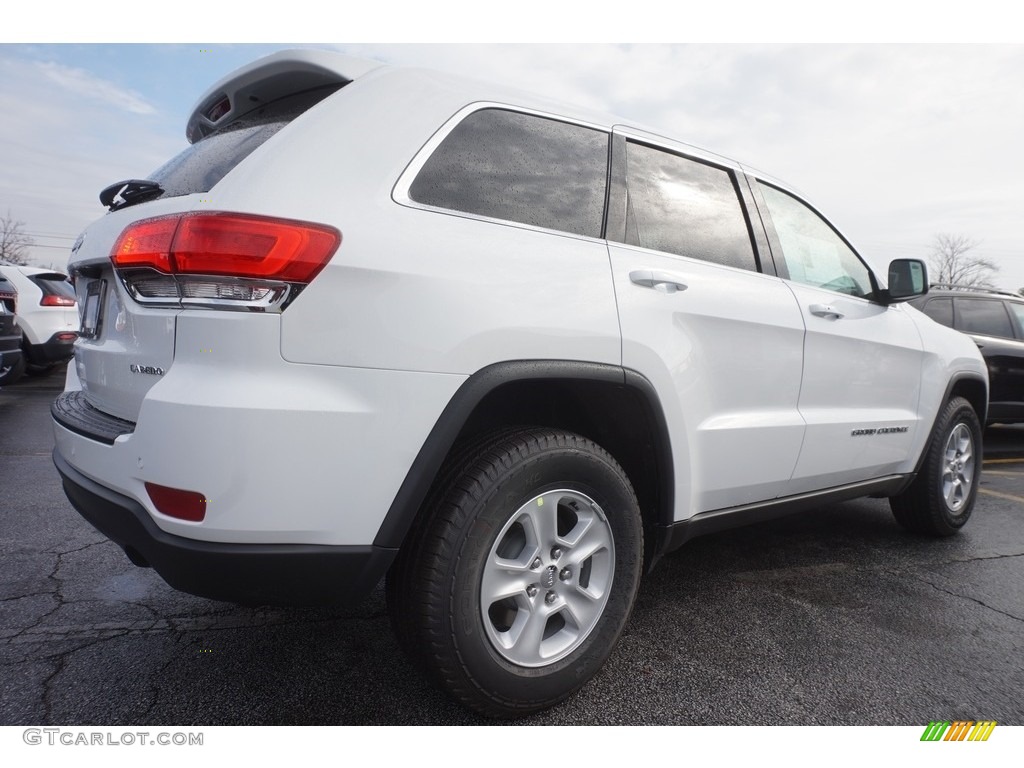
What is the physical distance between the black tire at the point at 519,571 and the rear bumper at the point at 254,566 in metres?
0.15

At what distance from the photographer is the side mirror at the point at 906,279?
3318 millimetres

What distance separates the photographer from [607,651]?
6.91 feet

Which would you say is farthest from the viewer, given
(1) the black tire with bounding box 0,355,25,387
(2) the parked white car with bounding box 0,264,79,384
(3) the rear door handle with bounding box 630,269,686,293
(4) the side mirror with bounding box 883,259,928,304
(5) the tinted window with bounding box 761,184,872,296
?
(2) the parked white car with bounding box 0,264,79,384

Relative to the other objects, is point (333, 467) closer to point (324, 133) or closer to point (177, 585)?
point (177, 585)

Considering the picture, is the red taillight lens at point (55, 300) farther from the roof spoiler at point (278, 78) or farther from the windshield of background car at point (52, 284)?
the roof spoiler at point (278, 78)

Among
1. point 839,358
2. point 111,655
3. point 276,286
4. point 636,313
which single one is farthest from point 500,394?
point 839,358

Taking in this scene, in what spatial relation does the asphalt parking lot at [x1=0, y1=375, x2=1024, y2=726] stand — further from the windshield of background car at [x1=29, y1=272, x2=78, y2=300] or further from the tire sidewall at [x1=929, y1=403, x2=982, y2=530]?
the windshield of background car at [x1=29, y1=272, x2=78, y2=300]

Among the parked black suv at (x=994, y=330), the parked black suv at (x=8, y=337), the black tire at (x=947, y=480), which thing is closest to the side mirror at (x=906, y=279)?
the black tire at (x=947, y=480)

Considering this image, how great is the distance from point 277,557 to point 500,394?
0.74 metres

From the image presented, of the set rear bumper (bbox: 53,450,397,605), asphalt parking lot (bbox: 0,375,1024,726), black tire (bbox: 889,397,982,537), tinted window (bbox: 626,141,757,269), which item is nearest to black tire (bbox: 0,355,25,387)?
asphalt parking lot (bbox: 0,375,1024,726)

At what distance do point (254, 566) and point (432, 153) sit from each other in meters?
1.14

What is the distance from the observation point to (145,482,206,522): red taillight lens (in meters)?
1.58

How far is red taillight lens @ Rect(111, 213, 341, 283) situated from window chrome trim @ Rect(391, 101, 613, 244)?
247mm

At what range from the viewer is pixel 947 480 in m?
3.91
